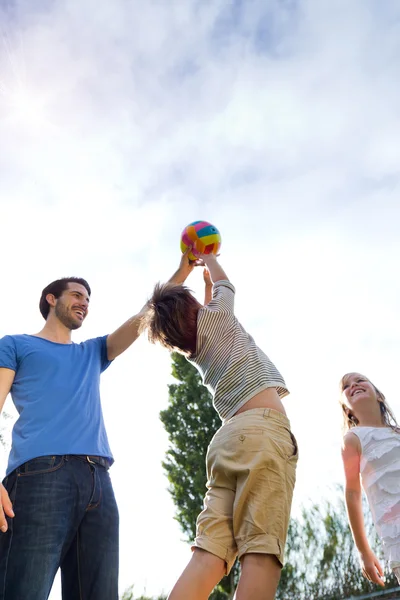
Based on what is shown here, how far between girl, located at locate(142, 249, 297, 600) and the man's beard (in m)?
0.68

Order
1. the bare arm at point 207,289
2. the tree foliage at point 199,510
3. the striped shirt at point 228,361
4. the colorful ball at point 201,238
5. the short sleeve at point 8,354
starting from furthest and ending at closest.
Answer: the tree foliage at point 199,510 < the colorful ball at point 201,238 < the bare arm at point 207,289 < the short sleeve at point 8,354 < the striped shirt at point 228,361

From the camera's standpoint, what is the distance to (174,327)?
321cm

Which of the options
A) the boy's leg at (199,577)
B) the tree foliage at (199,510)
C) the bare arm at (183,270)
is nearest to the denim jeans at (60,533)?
the boy's leg at (199,577)

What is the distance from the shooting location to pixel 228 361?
3.02 m

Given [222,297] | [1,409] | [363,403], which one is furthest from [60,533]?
[363,403]

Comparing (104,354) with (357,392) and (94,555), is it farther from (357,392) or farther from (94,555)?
(357,392)

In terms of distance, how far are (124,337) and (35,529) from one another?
4.47 ft

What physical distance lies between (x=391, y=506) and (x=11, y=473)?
86.7 inches

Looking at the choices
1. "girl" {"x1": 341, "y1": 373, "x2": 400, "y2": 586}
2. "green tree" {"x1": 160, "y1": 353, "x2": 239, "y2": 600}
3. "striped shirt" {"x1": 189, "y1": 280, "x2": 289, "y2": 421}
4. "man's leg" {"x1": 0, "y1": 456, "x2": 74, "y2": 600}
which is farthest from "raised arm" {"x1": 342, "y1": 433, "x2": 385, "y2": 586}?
"green tree" {"x1": 160, "y1": 353, "x2": 239, "y2": 600}

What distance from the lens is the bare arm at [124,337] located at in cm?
370

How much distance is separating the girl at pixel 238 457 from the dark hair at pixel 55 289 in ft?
2.92

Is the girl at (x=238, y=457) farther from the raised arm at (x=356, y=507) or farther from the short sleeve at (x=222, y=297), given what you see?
the raised arm at (x=356, y=507)

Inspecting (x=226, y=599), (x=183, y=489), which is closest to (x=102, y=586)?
(x=226, y=599)

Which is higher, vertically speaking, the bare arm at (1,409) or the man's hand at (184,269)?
the man's hand at (184,269)
